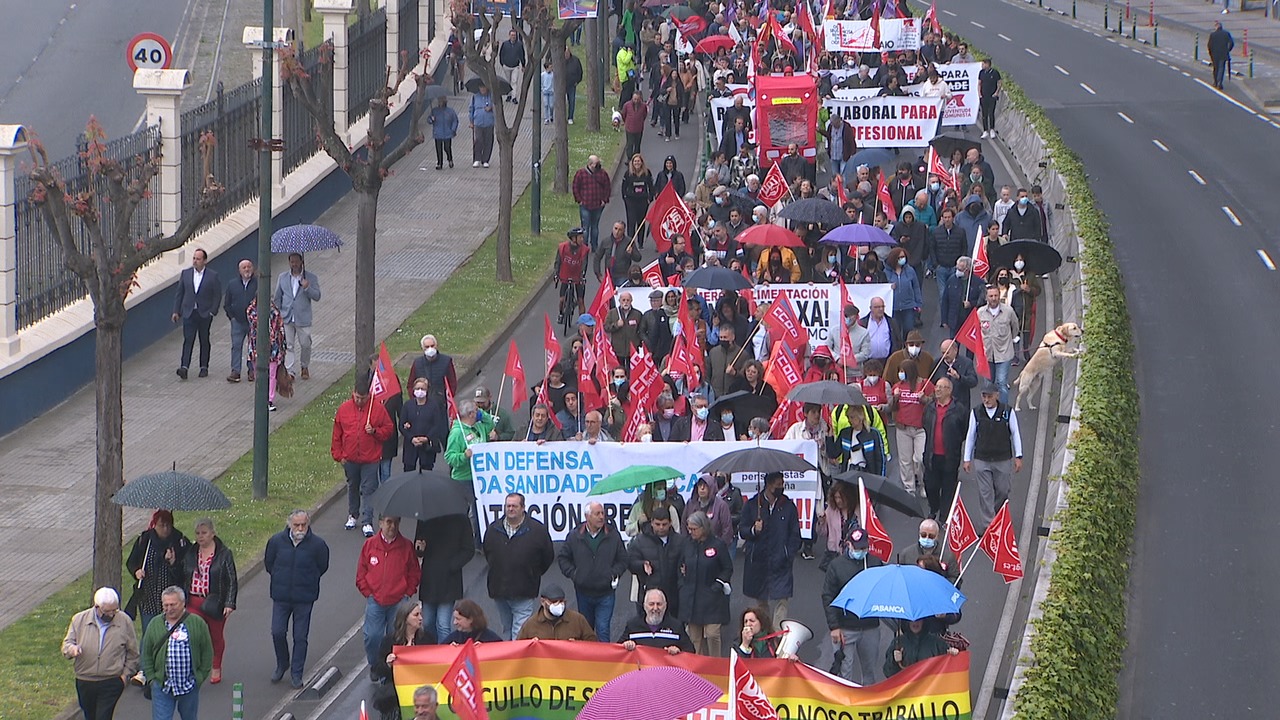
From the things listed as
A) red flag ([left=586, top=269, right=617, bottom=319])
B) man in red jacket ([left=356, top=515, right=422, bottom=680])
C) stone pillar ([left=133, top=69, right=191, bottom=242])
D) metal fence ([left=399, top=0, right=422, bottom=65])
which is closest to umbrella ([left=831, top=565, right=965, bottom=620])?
man in red jacket ([left=356, top=515, right=422, bottom=680])

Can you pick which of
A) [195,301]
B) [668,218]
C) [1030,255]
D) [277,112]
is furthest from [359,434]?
[277,112]

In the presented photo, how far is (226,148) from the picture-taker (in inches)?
1113

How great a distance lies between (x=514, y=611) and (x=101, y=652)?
3.39 m

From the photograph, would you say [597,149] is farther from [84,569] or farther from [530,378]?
[84,569]

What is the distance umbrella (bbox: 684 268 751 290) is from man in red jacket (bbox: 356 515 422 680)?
817 cm

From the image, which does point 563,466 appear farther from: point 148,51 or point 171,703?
point 148,51

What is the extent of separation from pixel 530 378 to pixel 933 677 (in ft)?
37.4

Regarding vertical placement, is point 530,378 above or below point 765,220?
below

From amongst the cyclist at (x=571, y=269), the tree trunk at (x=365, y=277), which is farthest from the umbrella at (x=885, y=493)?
the cyclist at (x=571, y=269)

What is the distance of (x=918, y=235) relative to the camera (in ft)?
84.0

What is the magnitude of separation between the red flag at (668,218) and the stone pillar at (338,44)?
9.37m

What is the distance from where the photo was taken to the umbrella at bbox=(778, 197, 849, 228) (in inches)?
1011

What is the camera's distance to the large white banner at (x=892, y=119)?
33625 mm

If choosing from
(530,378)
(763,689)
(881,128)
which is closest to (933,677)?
(763,689)
